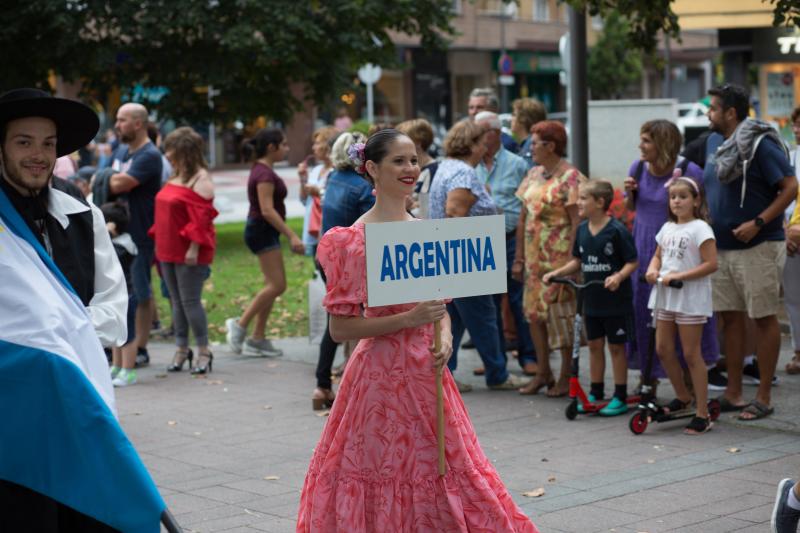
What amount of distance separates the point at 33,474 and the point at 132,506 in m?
0.31

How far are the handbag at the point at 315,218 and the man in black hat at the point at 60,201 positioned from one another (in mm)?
6789

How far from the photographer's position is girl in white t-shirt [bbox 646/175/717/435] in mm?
7625

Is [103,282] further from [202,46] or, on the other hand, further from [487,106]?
[202,46]

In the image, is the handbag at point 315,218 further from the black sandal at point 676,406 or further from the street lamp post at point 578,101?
the black sandal at point 676,406

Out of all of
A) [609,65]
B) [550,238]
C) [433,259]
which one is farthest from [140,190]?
[609,65]

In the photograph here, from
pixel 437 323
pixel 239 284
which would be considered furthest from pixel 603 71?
pixel 437 323

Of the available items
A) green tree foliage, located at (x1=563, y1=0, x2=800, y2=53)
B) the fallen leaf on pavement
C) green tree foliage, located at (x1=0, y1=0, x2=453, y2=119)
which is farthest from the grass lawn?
the fallen leaf on pavement

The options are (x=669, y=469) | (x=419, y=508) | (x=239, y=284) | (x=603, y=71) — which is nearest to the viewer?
(x=419, y=508)

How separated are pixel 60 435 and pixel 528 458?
4.07 meters

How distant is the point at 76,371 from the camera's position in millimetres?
3697

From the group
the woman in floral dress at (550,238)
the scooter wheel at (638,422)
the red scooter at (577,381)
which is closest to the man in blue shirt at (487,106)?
the woman in floral dress at (550,238)

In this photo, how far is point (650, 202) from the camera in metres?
8.41

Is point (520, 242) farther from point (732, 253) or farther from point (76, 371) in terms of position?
point (76, 371)

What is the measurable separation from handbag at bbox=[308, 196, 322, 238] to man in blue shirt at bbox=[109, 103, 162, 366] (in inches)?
54.7
